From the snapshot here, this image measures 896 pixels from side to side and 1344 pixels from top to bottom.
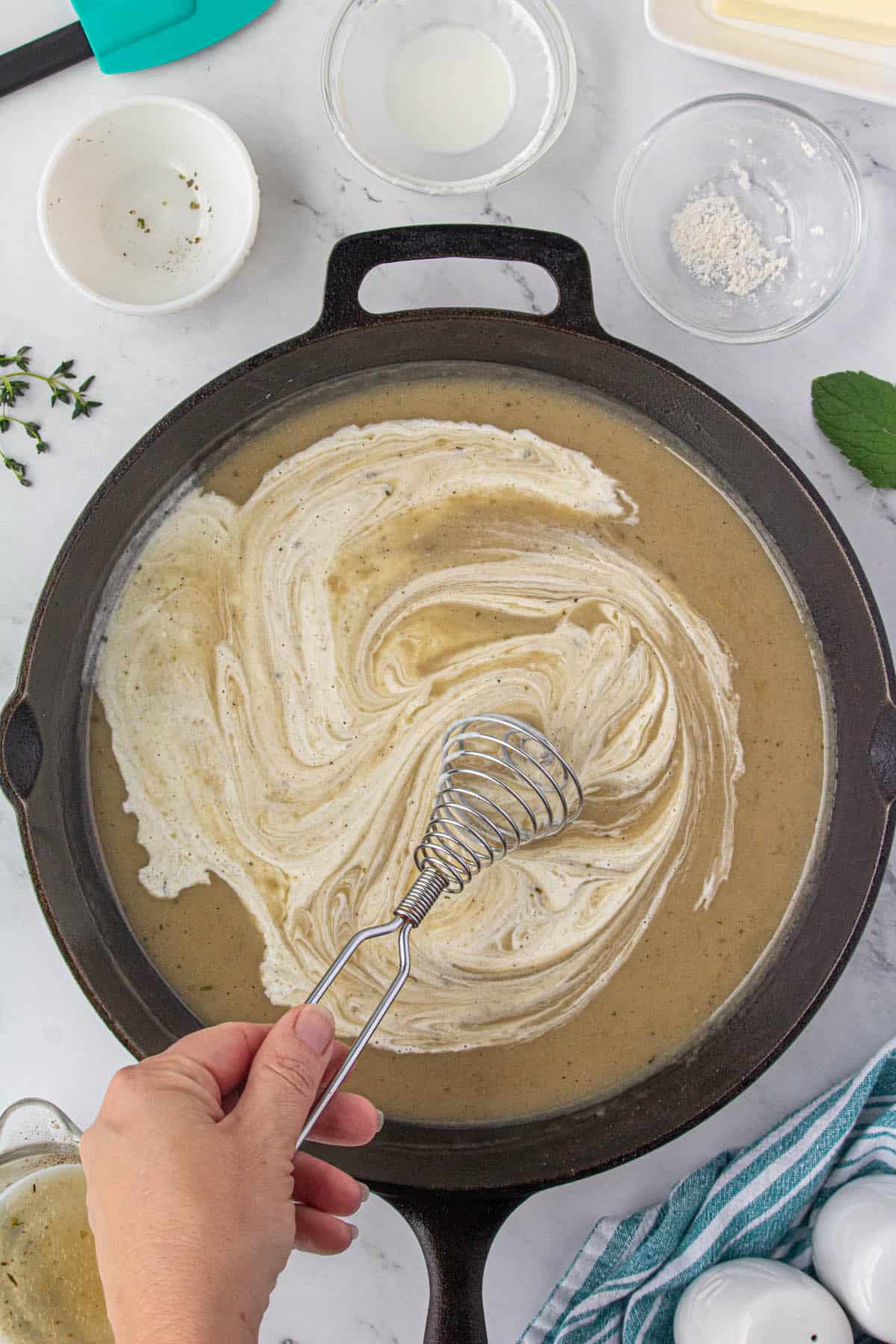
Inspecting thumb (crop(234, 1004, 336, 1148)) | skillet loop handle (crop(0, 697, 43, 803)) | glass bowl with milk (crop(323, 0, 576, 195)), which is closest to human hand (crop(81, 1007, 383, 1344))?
thumb (crop(234, 1004, 336, 1148))

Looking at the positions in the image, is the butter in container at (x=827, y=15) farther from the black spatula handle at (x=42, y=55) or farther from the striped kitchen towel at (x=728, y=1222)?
the striped kitchen towel at (x=728, y=1222)

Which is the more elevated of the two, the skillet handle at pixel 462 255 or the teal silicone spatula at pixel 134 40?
the teal silicone spatula at pixel 134 40

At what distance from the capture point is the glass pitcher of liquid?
45.1 inches

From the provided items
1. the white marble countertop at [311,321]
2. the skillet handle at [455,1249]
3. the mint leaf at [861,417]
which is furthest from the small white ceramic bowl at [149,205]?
the skillet handle at [455,1249]

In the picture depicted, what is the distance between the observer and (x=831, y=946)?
1.19 metres

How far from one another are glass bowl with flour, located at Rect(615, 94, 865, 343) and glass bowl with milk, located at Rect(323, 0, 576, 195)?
0.52 ft

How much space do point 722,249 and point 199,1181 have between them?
1.18 metres

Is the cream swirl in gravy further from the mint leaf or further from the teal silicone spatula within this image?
the teal silicone spatula

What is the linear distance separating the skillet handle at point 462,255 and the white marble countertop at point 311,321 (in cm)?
12

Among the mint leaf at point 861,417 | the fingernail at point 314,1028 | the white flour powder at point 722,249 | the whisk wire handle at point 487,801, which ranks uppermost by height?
the white flour powder at point 722,249

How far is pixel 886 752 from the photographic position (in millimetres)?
1182

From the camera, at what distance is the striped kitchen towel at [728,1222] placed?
1.22 meters

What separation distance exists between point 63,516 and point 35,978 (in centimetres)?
59

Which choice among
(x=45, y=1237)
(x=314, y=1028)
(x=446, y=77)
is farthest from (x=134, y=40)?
(x=45, y=1237)
